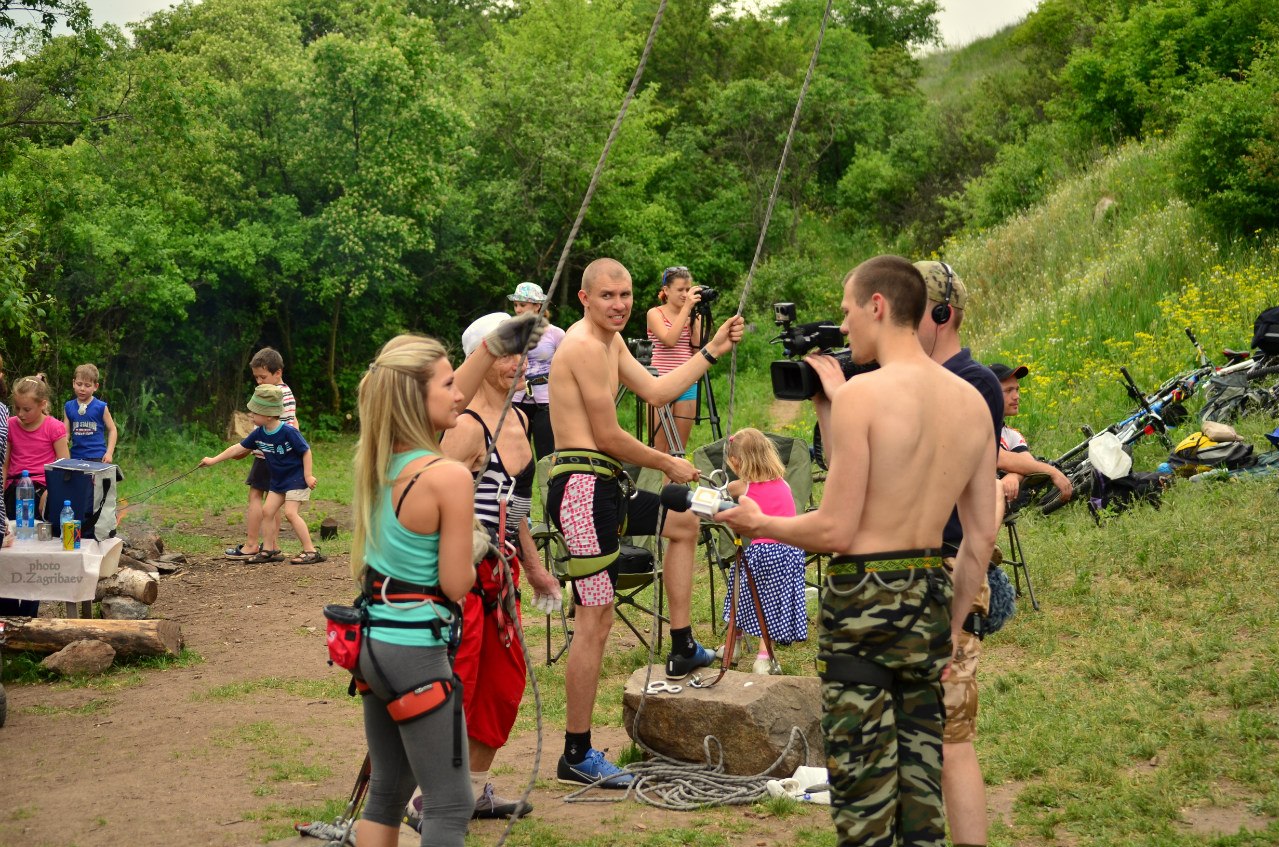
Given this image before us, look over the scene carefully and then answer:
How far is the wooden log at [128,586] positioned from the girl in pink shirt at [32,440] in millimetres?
1082

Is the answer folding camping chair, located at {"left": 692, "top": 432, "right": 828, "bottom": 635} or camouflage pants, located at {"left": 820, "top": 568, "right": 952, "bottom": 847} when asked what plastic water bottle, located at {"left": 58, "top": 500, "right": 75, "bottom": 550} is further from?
camouflage pants, located at {"left": 820, "top": 568, "right": 952, "bottom": 847}

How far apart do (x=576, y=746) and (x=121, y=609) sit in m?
4.08

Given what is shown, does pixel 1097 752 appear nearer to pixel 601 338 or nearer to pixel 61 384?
pixel 601 338

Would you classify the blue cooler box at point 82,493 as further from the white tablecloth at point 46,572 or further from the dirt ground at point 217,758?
the dirt ground at point 217,758

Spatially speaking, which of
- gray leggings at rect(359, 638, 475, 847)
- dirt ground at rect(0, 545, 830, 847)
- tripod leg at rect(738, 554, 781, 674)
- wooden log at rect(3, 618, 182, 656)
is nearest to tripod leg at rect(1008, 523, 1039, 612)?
tripod leg at rect(738, 554, 781, 674)

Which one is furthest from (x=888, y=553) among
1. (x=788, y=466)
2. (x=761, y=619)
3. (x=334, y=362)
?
(x=334, y=362)

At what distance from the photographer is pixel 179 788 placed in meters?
5.09

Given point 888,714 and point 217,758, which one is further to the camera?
point 217,758

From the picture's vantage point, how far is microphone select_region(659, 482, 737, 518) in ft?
10.7

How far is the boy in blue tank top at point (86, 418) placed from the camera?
9984 millimetres

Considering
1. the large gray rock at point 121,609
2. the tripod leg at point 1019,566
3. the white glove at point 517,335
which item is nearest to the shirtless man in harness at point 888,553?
the white glove at point 517,335

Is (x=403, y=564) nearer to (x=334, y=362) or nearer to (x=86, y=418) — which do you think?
(x=86, y=418)

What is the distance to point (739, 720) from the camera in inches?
197

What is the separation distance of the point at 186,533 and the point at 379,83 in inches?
349
